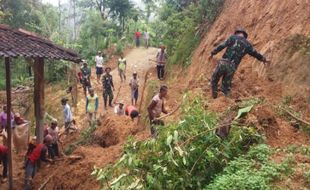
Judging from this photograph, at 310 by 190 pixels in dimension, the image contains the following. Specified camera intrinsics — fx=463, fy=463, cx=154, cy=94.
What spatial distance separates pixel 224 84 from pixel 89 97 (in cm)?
495

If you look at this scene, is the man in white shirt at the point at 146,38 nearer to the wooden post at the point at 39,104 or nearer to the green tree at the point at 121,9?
the green tree at the point at 121,9

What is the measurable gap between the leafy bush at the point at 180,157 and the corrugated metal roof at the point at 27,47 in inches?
128

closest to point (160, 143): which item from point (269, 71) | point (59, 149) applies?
point (269, 71)

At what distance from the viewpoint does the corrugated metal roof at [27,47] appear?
8406 millimetres

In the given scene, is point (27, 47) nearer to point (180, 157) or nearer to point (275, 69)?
point (180, 157)

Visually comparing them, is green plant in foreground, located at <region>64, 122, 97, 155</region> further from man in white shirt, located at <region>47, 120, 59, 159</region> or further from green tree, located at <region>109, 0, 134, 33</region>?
green tree, located at <region>109, 0, 134, 33</region>

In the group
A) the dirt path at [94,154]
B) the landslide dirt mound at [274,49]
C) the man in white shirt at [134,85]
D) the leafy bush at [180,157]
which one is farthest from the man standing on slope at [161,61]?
the leafy bush at [180,157]

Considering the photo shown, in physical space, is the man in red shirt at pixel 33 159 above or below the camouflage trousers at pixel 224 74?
below

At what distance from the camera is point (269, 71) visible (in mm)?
9672

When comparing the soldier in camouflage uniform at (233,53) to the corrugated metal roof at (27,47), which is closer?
the corrugated metal roof at (27,47)

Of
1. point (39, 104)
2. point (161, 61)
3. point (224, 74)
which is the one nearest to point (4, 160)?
point (39, 104)

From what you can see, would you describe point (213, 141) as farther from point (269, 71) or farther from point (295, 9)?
point (295, 9)

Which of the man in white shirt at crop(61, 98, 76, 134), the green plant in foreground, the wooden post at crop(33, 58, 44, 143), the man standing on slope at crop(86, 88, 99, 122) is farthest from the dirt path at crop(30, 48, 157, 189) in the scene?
the wooden post at crop(33, 58, 44, 143)

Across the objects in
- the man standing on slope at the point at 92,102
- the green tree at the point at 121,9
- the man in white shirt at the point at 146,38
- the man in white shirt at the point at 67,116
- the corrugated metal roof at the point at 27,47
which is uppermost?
the green tree at the point at 121,9
